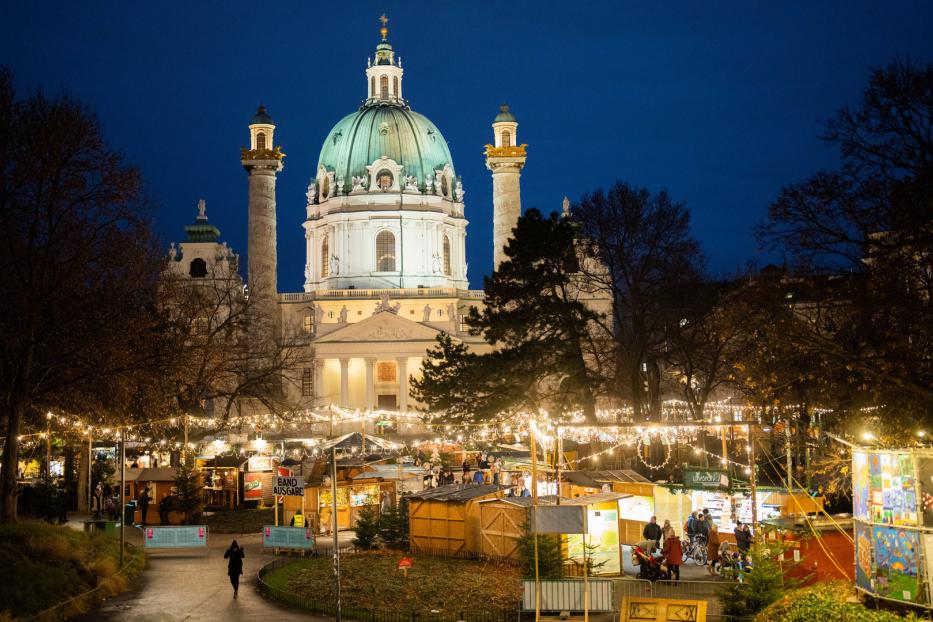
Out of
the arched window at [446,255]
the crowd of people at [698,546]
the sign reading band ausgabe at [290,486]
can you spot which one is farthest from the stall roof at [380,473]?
the arched window at [446,255]

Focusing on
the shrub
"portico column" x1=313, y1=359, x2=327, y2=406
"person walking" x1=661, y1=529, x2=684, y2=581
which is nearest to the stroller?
"person walking" x1=661, y1=529, x2=684, y2=581

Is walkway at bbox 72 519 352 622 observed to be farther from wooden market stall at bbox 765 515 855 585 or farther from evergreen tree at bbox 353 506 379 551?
wooden market stall at bbox 765 515 855 585

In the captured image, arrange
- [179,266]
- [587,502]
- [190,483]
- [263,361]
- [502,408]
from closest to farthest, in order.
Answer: [587,502] → [190,483] → [502,408] → [263,361] → [179,266]

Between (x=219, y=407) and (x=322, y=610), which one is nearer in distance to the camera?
(x=322, y=610)

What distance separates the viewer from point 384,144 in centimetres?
10431

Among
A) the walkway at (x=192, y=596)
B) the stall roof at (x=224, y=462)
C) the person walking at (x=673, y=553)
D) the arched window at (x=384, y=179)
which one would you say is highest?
the arched window at (x=384, y=179)

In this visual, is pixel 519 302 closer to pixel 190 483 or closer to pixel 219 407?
pixel 190 483

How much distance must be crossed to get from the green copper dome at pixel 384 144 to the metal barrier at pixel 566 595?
3346 inches

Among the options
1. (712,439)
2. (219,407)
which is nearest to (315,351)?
(219,407)

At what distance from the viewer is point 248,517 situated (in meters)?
40.1

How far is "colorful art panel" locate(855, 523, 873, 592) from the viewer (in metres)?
16.4

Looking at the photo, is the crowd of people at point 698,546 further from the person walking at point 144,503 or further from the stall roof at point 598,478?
the person walking at point 144,503

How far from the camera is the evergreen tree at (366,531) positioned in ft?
100

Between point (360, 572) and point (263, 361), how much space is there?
43.3 meters
